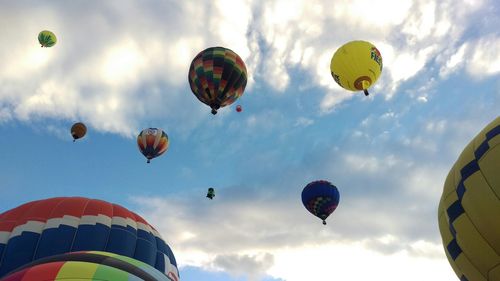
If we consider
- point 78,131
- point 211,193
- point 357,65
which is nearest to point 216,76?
point 357,65

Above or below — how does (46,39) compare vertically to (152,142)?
above

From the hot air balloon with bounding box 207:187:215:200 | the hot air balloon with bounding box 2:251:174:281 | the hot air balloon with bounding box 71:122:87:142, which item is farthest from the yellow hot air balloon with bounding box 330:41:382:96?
the hot air balloon with bounding box 71:122:87:142

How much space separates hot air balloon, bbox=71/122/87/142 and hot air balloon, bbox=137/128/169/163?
5.91 m

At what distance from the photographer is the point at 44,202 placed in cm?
1519

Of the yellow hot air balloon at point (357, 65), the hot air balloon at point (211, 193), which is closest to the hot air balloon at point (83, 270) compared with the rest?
the yellow hot air balloon at point (357, 65)

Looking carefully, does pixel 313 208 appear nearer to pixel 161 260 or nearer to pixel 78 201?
pixel 161 260

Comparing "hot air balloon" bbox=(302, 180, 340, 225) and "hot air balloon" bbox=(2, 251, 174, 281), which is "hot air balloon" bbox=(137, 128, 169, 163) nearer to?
"hot air balloon" bbox=(302, 180, 340, 225)

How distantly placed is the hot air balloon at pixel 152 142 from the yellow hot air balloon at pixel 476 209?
892 inches

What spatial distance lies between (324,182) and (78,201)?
1641cm

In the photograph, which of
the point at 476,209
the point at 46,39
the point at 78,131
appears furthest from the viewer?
the point at 46,39

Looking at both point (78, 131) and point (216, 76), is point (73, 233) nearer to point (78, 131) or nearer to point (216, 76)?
point (216, 76)

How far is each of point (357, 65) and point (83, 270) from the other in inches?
647

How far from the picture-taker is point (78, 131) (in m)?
31.2

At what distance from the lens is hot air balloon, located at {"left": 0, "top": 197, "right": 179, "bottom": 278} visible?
1305 centimetres
